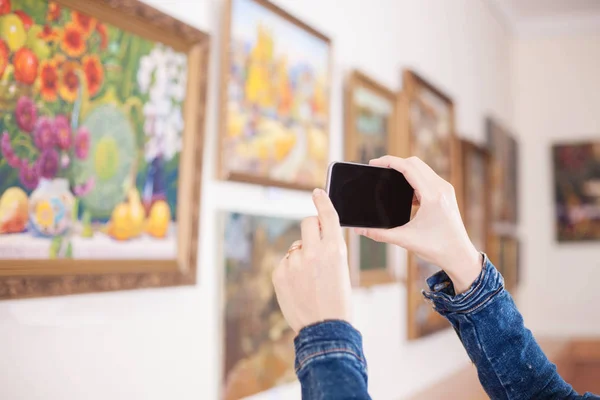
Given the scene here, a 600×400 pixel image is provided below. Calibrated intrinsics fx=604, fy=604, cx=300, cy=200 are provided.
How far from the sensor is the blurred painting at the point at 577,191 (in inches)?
179

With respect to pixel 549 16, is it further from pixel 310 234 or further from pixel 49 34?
pixel 310 234

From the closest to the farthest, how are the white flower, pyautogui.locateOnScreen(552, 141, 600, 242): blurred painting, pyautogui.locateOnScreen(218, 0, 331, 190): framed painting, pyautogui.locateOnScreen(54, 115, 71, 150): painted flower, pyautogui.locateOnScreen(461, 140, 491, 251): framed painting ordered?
1. pyautogui.locateOnScreen(54, 115, 71, 150): painted flower
2. the white flower
3. pyautogui.locateOnScreen(218, 0, 331, 190): framed painting
4. pyautogui.locateOnScreen(461, 140, 491, 251): framed painting
5. pyautogui.locateOnScreen(552, 141, 600, 242): blurred painting

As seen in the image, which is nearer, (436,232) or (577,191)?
(436,232)

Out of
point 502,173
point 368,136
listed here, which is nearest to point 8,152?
point 368,136

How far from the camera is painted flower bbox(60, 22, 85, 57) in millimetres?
1144

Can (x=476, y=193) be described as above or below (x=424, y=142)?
below

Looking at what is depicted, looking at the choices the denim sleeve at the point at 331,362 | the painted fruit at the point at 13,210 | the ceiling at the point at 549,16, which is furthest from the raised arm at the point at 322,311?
the ceiling at the point at 549,16

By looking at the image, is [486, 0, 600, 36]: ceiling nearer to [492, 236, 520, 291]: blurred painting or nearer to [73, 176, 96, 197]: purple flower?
[492, 236, 520, 291]: blurred painting

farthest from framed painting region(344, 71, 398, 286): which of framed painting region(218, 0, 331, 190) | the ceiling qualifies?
the ceiling

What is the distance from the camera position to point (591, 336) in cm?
447

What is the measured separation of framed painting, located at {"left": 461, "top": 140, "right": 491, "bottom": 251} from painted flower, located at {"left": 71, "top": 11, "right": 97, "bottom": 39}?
241 centimetres

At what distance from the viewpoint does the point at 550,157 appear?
473 cm

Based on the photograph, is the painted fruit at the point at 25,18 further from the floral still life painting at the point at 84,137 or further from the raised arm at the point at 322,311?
the raised arm at the point at 322,311

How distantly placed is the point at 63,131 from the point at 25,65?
5.4 inches
